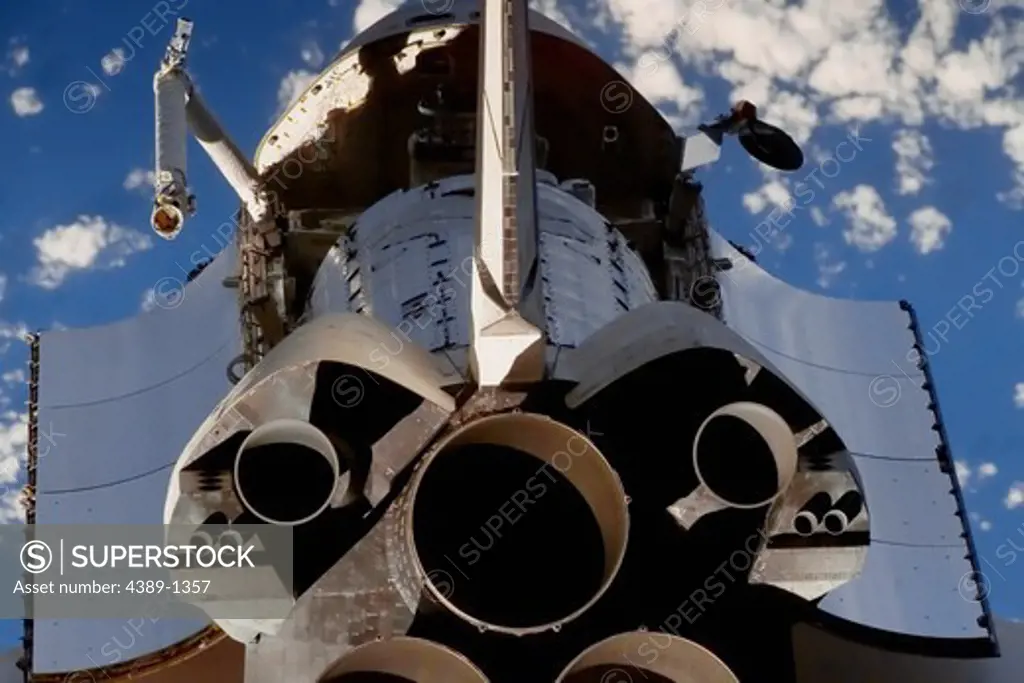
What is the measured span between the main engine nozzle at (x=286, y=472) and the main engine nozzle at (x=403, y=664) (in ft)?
2.00

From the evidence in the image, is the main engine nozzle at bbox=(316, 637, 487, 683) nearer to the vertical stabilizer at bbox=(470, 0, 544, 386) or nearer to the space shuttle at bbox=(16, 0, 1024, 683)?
the space shuttle at bbox=(16, 0, 1024, 683)

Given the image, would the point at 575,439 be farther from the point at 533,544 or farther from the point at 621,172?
the point at 621,172

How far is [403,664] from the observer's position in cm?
549

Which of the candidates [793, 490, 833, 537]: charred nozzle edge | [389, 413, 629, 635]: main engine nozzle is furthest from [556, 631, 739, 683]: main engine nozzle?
[793, 490, 833, 537]: charred nozzle edge

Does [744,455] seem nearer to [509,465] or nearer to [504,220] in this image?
[509,465]

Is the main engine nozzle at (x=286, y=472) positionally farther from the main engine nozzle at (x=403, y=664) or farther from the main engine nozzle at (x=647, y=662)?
the main engine nozzle at (x=647, y=662)

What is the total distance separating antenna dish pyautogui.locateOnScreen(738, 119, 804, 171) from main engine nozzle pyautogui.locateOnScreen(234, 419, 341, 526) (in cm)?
389

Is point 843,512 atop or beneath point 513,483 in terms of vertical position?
beneath

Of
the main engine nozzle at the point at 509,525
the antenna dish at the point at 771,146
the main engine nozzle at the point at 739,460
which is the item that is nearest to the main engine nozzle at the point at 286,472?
the main engine nozzle at the point at 509,525

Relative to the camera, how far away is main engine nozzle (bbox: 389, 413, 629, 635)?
543 cm

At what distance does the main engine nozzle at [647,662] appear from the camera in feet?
17.5

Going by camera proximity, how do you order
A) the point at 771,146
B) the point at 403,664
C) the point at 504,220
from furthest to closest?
1. the point at 771,146
2. the point at 403,664
3. the point at 504,220

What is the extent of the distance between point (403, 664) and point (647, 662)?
102 cm

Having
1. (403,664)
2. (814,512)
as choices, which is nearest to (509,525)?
(403,664)
